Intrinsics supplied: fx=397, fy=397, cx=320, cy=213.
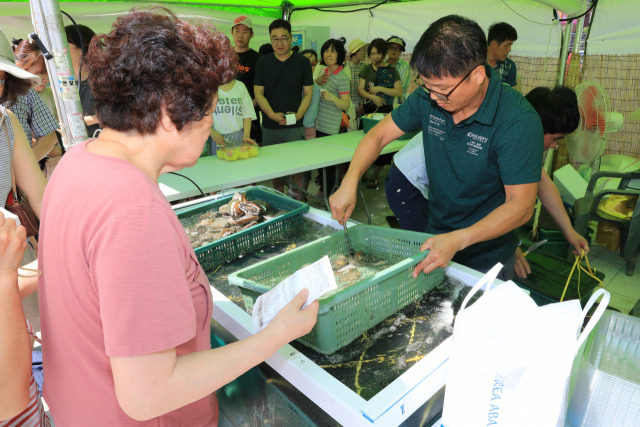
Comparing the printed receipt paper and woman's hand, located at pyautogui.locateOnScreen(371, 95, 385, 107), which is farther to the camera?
woman's hand, located at pyautogui.locateOnScreen(371, 95, 385, 107)

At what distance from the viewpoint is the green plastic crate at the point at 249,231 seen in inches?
64.7

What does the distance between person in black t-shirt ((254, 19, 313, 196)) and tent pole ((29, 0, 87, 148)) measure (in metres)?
2.61

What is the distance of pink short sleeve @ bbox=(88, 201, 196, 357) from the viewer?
63cm

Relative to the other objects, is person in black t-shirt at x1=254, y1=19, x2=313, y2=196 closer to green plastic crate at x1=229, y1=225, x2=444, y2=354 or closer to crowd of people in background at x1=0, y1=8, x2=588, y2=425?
green plastic crate at x1=229, y1=225, x2=444, y2=354

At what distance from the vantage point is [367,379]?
1021 millimetres

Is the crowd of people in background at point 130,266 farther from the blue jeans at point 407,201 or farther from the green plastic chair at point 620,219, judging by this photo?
the green plastic chair at point 620,219

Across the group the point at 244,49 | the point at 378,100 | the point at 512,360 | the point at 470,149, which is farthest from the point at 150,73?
the point at 378,100

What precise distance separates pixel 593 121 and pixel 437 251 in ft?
8.04

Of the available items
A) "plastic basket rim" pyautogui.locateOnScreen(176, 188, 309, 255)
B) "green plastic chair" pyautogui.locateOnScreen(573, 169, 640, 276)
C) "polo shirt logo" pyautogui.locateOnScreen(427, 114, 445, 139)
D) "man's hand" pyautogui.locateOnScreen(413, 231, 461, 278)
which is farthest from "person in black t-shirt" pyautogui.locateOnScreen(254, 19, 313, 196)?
"man's hand" pyautogui.locateOnScreen(413, 231, 461, 278)

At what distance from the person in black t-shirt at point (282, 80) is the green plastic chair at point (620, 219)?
9.30ft

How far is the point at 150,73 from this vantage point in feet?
2.38

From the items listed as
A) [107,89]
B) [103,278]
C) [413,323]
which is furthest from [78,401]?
[413,323]

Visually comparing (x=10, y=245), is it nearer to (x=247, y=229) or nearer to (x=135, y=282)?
(x=135, y=282)

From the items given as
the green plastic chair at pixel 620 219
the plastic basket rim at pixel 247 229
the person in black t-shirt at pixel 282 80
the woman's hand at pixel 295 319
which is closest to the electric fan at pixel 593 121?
the green plastic chair at pixel 620 219
